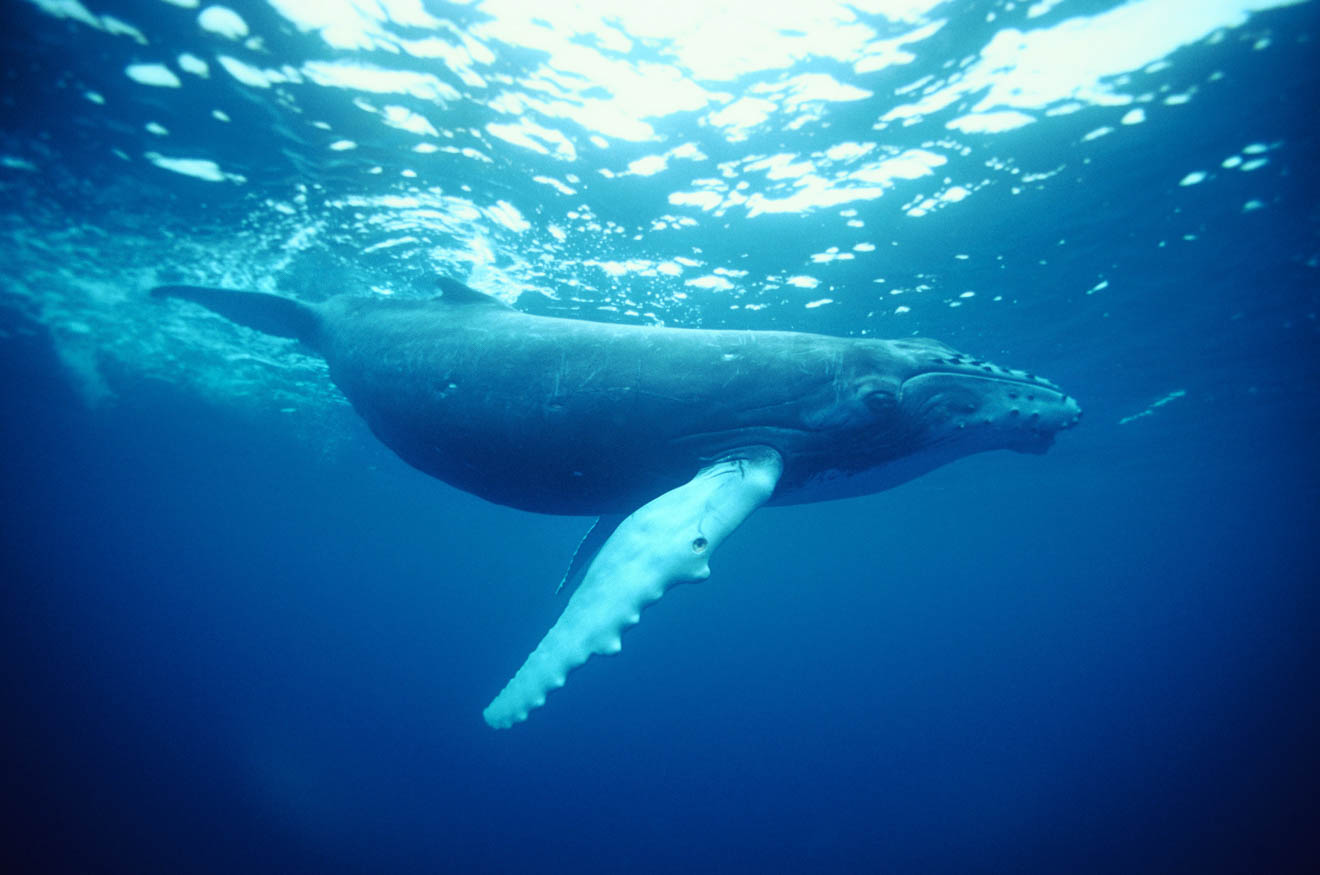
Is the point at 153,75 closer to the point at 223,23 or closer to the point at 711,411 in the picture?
the point at 223,23

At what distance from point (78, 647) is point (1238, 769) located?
76.5 m

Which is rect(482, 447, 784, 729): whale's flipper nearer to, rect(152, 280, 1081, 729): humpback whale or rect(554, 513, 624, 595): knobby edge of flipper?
rect(152, 280, 1081, 729): humpback whale

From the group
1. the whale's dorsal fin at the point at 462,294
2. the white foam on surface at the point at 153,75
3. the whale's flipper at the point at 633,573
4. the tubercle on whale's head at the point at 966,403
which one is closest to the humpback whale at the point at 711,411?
the tubercle on whale's head at the point at 966,403

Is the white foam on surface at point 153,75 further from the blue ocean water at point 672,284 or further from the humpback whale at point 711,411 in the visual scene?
the humpback whale at point 711,411

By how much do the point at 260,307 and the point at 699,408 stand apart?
23.8ft

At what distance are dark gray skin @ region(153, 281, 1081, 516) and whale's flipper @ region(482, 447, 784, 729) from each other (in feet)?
2.52

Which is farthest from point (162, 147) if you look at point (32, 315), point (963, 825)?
point (963, 825)

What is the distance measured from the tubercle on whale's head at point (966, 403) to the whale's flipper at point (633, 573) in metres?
1.52

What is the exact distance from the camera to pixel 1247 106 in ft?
26.7

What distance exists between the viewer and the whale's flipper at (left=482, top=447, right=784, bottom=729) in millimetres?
3154

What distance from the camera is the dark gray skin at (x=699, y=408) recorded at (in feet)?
15.1

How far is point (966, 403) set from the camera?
463 cm

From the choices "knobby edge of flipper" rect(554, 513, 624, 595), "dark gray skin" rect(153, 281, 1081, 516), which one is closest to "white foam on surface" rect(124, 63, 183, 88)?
"dark gray skin" rect(153, 281, 1081, 516)

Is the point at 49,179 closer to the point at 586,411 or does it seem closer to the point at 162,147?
the point at 162,147
